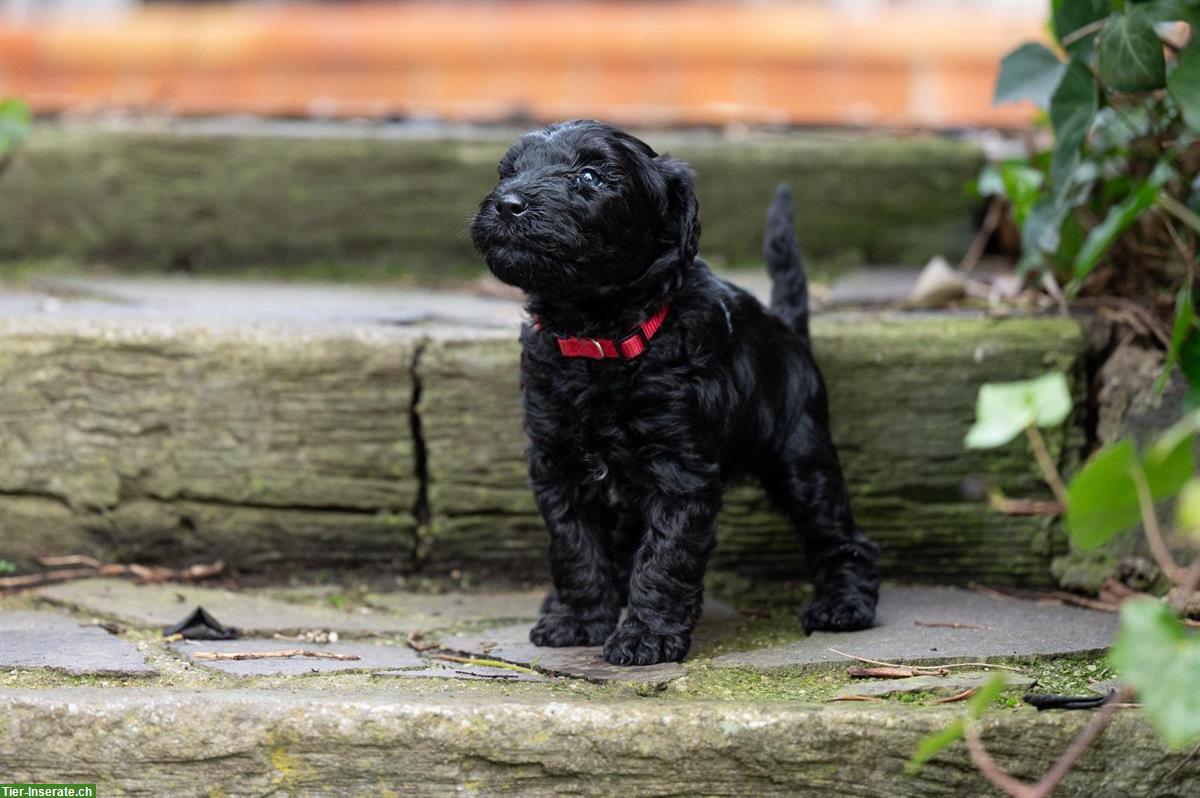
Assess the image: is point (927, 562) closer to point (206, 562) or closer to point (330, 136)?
point (206, 562)

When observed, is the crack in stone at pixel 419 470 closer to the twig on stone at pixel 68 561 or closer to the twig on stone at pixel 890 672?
the twig on stone at pixel 68 561

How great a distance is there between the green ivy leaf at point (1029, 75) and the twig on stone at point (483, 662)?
1.82m

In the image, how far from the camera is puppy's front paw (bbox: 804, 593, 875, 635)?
3.08 m

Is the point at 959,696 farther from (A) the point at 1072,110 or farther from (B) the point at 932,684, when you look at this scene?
(A) the point at 1072,110

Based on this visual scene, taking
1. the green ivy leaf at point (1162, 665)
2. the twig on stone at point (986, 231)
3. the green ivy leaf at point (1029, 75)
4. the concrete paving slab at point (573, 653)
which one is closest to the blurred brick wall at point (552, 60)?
the twig on stone at point (986, 231)

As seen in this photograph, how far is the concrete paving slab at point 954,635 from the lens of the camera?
9.25 ft

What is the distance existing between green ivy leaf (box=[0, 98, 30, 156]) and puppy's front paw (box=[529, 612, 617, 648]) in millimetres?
2620

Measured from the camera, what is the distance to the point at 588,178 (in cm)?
279

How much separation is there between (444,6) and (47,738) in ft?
15.2

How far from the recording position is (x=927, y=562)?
358cm

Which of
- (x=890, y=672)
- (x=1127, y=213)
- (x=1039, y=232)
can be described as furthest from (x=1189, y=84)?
(x=890, y=672)

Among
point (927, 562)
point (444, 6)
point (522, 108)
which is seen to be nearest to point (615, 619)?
point (927, 562)

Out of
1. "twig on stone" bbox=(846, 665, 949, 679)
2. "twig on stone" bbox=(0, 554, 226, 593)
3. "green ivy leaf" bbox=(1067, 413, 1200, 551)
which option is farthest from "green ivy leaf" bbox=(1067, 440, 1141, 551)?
"twig on stone" bbox=(0, 554, 226, 593)

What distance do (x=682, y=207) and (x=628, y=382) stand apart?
40 cm
